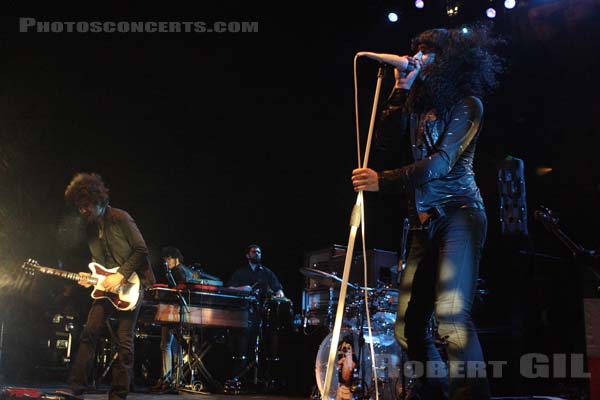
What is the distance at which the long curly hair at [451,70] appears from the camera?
8.50 feet

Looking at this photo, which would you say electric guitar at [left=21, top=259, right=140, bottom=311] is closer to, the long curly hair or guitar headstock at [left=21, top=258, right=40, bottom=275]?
guitar headstock at [left=21, top=258, right=40, bottom=275]

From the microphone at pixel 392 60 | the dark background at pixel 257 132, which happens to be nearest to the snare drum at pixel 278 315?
the dark background at pixel 257 132

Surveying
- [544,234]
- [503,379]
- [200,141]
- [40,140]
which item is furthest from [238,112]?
[503,379]

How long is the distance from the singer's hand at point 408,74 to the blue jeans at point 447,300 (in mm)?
614

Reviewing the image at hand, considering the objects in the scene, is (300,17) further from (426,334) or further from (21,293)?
(426,334)

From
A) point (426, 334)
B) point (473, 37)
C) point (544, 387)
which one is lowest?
point (544, 387)

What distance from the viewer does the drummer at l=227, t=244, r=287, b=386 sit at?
314 inches

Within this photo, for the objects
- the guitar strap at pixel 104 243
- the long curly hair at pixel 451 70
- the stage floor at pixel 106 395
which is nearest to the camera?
the long curly hair at pixel 451 70

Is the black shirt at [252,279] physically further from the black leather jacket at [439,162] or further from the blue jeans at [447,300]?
the black leather jacket at [439,162]

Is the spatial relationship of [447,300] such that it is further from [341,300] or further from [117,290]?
[117,290]

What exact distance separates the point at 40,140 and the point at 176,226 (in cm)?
294

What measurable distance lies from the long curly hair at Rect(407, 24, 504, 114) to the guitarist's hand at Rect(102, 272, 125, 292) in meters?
3.03

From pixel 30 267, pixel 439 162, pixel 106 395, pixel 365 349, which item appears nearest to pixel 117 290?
pixel 30 267

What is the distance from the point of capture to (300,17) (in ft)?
29.3
